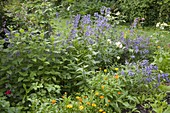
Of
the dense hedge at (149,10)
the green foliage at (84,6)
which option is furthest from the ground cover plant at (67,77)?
the green foliage at (84,6)

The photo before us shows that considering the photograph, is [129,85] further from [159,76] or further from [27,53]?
[27,53]

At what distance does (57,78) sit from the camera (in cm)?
388

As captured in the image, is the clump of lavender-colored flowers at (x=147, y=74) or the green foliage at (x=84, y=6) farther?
the green foliage at (x=84, y=6)

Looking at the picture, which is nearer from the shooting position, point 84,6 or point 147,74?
point 147,74

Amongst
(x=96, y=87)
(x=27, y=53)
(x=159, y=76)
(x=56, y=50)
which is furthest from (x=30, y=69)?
(x=159, y=76)

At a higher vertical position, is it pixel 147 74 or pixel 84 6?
pixel 147 74

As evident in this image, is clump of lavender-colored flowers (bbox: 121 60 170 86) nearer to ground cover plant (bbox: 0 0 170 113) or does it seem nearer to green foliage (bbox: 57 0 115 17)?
ground cover plant (bbox: 0 0 170 113)

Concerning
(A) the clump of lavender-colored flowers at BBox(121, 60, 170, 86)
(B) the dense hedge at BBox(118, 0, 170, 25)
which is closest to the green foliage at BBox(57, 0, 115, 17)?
(B) the dense hedge at BBox(118, 0, 170, 25)

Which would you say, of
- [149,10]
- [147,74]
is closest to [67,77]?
[147,74]

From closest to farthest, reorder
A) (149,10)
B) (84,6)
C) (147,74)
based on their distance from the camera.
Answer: (147,74)
(149,10)
(84,6)

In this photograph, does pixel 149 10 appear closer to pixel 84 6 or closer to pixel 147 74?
pixel 84 6

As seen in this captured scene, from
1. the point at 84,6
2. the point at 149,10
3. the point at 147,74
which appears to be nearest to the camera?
the point at 147,74

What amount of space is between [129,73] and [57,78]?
3.15 ft

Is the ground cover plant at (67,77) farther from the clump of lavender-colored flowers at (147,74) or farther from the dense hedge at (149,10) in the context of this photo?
the dense hedge at (149,10)
